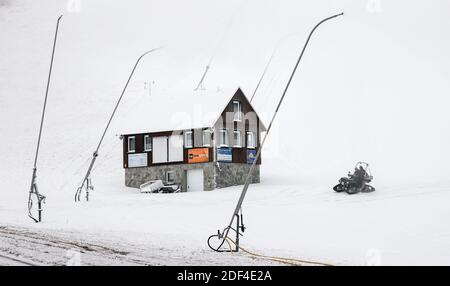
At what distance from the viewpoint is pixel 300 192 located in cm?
3734

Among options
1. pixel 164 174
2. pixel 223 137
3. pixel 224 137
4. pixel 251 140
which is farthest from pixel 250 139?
pixel 164 174

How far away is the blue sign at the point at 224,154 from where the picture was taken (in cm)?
4319

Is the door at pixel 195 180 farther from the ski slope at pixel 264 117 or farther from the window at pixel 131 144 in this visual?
the window at pixel 131 144

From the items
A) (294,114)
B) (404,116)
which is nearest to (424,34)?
(404,116)

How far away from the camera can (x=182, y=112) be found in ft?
149

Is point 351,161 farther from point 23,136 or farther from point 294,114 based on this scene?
point 23,136

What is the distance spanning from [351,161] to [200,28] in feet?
322

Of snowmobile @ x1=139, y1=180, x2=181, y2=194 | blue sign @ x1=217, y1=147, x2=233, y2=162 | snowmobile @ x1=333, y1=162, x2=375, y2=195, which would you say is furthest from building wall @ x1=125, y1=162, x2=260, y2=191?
snowmobile @ x1=333, y1=162, x2=375, y2=195

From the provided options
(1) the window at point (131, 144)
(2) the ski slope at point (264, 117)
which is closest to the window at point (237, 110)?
(2) the ski slope at point (264, 117)

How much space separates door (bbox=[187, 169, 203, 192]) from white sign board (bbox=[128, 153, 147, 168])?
4.16m

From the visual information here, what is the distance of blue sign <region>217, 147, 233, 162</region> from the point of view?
43194 mm

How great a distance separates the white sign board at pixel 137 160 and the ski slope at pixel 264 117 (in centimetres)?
207

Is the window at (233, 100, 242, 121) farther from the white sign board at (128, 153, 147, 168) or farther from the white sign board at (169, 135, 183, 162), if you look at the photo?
the white sign board at (128, 153, 147, 168)
